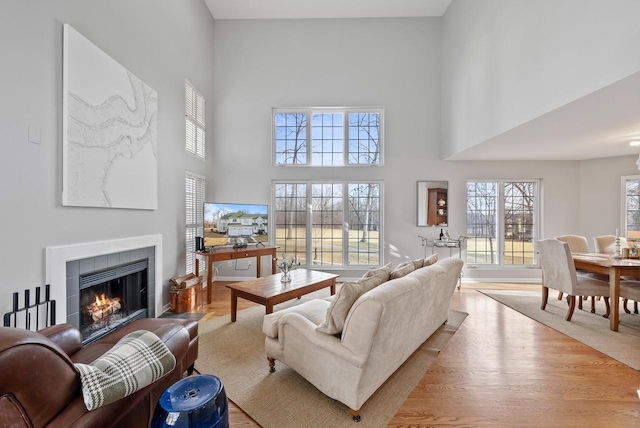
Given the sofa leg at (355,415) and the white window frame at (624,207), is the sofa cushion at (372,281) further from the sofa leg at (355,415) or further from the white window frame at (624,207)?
the white window frame at (624,207)

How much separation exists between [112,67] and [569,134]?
16.8 feet

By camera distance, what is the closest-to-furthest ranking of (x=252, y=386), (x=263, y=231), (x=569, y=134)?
(x=252, y=386) → (x=569, y=134) → (x=263, y=231)

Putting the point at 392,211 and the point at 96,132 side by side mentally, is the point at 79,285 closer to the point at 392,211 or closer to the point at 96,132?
the point at 96,132

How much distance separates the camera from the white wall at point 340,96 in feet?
17.8

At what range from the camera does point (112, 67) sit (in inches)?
110

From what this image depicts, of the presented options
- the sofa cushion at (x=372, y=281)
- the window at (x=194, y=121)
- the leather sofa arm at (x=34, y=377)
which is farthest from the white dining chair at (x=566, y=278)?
the window at (x=194, y=121)

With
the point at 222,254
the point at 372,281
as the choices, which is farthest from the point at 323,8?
the point at 372,281

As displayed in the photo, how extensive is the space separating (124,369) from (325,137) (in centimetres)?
496

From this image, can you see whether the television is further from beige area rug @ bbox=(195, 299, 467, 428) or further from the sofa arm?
the sofa arm

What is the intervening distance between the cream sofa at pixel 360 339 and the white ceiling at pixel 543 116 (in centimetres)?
198

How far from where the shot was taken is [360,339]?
5.71 feet

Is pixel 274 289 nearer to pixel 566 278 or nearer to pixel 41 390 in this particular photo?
pixel 41 390

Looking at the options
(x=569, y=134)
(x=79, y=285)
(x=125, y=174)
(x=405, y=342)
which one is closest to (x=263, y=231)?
(x=125, y=174)

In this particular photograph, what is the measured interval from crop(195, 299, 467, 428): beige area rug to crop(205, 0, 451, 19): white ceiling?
5411mm
